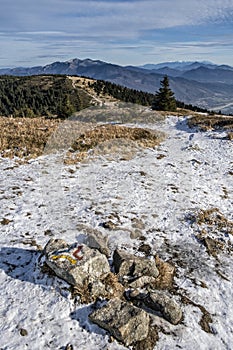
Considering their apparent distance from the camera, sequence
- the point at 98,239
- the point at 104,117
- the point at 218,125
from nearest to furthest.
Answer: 1. the point at 98,239
2. the point at 218,125
3. the point at 104,117

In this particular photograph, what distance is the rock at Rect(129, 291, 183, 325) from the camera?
296 inches

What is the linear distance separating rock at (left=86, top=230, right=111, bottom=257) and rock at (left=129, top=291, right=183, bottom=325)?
199cm

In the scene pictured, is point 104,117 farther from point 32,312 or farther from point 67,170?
point 32,312

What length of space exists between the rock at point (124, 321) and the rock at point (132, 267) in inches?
53.3

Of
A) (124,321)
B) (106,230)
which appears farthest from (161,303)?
(106,230)

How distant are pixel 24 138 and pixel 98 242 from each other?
14.9m

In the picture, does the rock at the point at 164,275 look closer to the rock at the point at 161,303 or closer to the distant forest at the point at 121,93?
the rock at the point at 161,303

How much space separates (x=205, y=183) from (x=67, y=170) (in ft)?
28.5

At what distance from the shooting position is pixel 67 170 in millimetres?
17516

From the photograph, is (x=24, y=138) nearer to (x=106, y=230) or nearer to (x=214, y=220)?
(x=106, y=230)

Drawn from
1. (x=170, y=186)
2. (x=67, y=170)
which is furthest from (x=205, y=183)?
(x=67, y=170)

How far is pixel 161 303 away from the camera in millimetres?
7695

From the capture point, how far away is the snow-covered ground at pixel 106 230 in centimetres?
712

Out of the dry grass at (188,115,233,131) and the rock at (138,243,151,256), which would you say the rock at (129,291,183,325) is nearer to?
the rock at (138,243,151,256)
